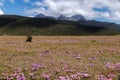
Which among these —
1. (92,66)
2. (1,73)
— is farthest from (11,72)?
(92,66)

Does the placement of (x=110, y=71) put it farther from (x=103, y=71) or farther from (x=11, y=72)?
(x=11, y=72)

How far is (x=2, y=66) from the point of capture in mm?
18344

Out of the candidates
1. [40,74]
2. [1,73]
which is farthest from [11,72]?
[40,74]

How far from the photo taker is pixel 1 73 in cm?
1565

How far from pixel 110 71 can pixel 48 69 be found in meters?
3.70

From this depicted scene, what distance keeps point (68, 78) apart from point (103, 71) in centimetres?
292

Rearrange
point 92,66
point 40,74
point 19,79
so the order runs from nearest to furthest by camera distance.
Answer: point 19,79 → point 40,74 → point 92,66

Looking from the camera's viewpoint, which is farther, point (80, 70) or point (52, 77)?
point (80, 70)

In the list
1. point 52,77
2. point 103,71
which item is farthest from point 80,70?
point 52,77

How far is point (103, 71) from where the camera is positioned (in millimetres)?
16375

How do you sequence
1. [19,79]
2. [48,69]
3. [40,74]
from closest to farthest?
[19,79]
[40,74]
[48,69]

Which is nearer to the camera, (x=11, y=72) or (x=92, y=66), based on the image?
(x=11, y=72)

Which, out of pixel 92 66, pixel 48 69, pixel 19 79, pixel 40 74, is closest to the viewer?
pixel 19 79

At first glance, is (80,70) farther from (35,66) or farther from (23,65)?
(23,65)
